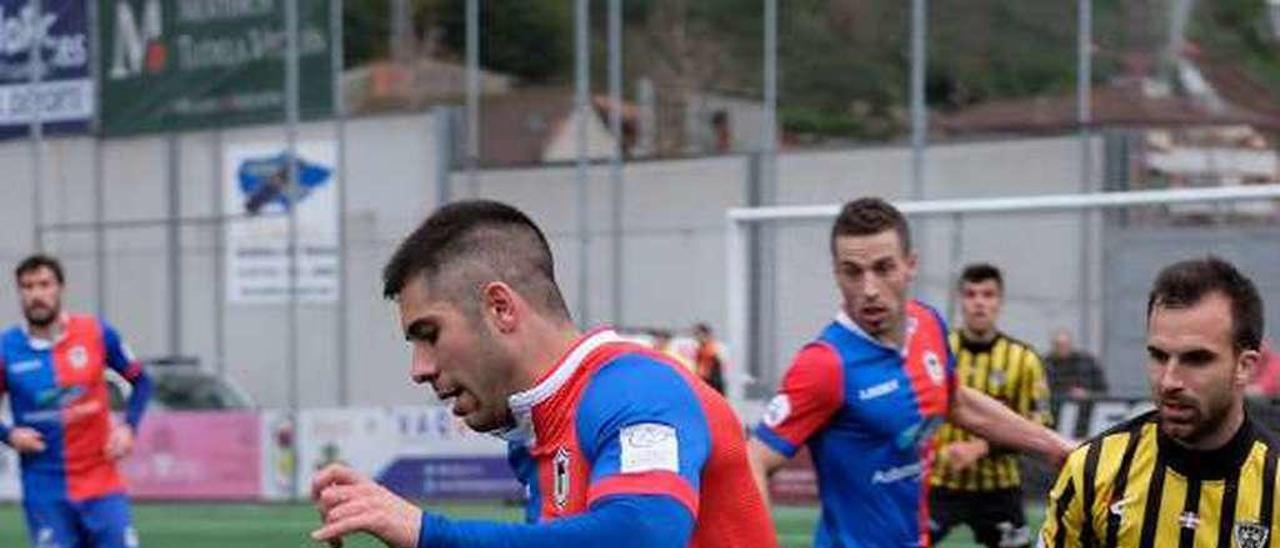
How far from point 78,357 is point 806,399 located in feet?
22.1

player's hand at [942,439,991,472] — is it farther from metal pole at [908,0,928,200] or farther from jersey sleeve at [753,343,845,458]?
metal pole at [908,0,928,200]

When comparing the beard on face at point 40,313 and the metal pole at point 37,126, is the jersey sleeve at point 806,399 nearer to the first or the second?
the beard on face at point 40,313

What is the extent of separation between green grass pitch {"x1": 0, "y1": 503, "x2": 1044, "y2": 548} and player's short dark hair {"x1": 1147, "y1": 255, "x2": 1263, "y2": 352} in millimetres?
12896

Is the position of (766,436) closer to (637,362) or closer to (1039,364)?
(637,362)

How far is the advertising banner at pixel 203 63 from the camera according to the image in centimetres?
3316

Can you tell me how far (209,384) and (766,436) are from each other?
21.7m

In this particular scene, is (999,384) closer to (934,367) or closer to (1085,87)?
(934,367)

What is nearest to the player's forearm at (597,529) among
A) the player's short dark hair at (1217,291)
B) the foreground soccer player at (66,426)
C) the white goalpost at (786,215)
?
the player's short dark hair at (1217,291)

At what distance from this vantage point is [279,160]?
33344 millimetres

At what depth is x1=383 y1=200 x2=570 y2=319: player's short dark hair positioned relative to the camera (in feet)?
16.3

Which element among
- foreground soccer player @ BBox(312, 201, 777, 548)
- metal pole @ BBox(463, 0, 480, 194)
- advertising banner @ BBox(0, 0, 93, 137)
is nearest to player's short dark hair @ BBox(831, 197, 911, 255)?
foreground soccer player @ BBox(312, 201, 777, 548)

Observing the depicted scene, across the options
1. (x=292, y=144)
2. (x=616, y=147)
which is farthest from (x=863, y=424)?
(x=292, y=144)

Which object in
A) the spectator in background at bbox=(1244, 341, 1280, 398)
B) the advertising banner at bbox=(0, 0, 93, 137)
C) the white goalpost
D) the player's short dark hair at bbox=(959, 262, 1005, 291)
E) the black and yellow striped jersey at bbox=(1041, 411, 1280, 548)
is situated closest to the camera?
the black and yellow striped jersey at bbox=(1041, 411, 1280, 548)

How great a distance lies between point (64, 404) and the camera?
1499 cm
